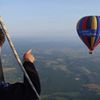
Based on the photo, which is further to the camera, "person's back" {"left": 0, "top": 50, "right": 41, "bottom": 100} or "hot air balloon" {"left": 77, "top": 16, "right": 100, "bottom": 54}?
"hot air balloon" {"left": 77, "top": 16, "right": 100, "bottom": 54}

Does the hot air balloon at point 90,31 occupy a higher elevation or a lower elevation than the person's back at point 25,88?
lower

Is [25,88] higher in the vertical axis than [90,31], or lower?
higher

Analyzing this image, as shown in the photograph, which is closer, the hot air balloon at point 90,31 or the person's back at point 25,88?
the person's back at point 25,88

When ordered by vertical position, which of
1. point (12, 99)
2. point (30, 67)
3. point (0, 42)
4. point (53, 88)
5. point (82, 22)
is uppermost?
point (0, 42)

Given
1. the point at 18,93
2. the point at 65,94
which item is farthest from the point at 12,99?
the point at 65,94

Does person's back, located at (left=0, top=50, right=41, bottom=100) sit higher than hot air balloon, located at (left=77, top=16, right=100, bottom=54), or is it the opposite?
person's back, located at (left=0, top=50, right=41, bottom=100)

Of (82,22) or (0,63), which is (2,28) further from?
(82,22)

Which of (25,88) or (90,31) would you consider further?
(90,31)

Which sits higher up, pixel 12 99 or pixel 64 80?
pixel 12 99
